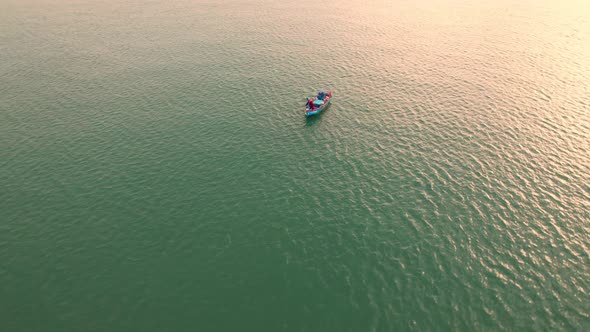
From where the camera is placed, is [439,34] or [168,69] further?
[439,34]

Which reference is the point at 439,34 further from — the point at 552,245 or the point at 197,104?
the point at 552,245

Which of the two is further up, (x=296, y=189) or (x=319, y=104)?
(x=319, y=104)

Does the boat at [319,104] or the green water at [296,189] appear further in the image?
the boat at [319,104]

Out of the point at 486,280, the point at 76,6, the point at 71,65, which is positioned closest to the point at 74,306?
the point at 486,280

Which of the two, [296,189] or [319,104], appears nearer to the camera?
[296,189]
